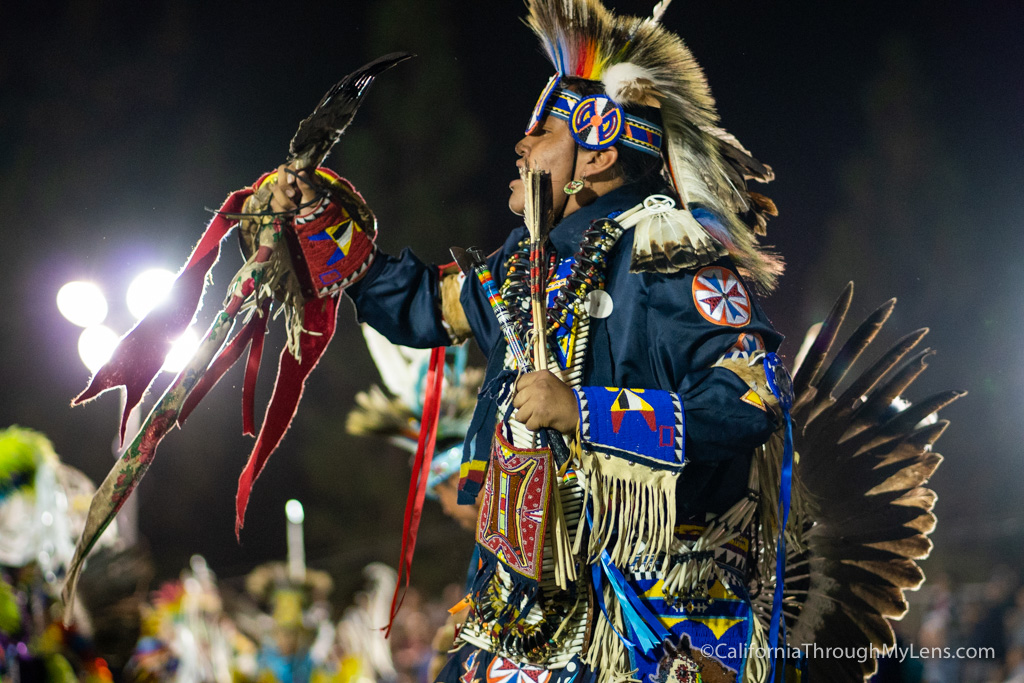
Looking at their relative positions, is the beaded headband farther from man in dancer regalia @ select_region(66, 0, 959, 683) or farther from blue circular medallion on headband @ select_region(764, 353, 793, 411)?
blue circular medallion on headband @ select_region(764, 353, 793, 411)

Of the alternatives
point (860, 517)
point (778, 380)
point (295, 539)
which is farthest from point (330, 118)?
point (295, 539)

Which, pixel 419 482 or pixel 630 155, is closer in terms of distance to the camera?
pixel 630 155

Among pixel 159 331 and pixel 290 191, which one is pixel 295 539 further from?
pixel 290 191

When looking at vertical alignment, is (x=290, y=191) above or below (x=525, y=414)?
above

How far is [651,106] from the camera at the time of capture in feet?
6.47

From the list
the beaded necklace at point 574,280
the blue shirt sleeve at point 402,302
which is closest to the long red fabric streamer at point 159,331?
the blue shirt sleeve at point 402,302

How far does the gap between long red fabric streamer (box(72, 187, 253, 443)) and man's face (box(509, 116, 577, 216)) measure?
27.7 inches

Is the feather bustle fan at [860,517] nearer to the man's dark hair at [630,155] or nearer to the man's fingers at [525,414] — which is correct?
the man's dark hair at [630,155]

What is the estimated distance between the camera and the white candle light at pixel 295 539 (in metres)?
5.73

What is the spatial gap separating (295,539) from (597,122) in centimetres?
455

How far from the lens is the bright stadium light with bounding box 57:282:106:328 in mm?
4230

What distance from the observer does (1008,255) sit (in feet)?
11.4

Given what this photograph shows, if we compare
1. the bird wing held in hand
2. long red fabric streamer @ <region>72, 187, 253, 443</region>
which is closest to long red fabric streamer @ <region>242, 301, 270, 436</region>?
long red fabric streamer @ <region>72, 187, 253, 443</region>

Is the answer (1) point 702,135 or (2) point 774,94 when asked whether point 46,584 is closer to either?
(1) point 702,135
